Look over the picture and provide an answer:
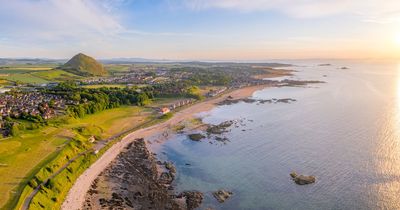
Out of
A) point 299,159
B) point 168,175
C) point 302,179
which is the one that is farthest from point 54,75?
point 302,179

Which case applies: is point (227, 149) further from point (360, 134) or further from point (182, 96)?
point (182, 96)

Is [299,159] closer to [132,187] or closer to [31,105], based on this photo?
[132,187]

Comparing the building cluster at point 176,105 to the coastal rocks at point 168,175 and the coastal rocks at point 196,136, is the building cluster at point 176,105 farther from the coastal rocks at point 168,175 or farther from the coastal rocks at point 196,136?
the coastal rocks at point 168,175

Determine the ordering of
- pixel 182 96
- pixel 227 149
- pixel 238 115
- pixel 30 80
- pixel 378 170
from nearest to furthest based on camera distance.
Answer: pixel 378 170 → pixel 227 149 → pixel 238 115 → pixel 182 96 → pixel 30 80

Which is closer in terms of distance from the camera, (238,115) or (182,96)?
(238,115)

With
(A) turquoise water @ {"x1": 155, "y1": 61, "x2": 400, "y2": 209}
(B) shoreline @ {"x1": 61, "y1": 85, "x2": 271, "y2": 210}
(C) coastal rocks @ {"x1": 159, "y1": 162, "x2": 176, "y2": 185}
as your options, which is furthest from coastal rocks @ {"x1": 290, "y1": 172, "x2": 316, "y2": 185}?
(B) shoreline @ {"x1": 61, "y1": 85, "x2": 271, "y2": 210}

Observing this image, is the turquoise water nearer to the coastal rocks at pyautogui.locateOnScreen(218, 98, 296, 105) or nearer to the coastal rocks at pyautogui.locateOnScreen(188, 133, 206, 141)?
the coastal rocks at pyautogui.locateOnScreen(188, 133, 206, 141)

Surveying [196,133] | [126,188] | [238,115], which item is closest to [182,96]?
[238,115]
